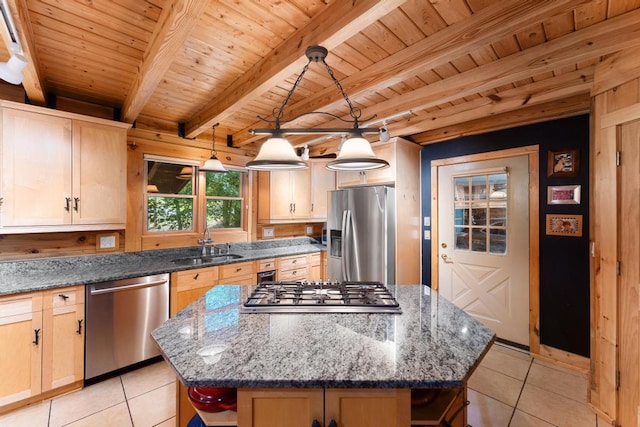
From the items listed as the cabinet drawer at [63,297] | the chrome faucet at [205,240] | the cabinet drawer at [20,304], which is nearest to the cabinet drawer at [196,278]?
the chrome faucet at [205,240]

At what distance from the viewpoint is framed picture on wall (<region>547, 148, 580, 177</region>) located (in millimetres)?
2566

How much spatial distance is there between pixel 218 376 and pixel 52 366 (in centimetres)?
213

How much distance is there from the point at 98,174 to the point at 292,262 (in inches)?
90.3

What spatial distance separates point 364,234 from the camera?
3.32 m

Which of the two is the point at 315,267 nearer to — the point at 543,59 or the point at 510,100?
the point at 510,100

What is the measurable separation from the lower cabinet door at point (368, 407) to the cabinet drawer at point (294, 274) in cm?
269

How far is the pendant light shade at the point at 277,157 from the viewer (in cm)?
149

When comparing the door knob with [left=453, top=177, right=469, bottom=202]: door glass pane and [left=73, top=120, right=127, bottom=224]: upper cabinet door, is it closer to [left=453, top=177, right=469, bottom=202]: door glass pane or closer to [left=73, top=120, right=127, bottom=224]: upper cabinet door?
[left=453, top=177, right=469, bottom=202]: door glass pane

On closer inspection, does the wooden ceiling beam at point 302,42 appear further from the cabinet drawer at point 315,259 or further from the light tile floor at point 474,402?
the light tile floor at point 474,402

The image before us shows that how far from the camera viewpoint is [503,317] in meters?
3.01

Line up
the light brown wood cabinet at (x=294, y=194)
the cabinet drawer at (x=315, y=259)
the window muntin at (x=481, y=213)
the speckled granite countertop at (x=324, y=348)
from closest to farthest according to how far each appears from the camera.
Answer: the speckled granite countertop at (x=324, y=348) → the window muntin at (x=481, y=213) → the light brown wood cabinet at (x=294, y=194) → the cabinet drawer at (x=315, y=259)

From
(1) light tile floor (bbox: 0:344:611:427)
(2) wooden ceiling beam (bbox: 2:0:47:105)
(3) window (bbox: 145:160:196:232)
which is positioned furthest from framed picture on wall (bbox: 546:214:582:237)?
(2) wooden ceiling beam (bbox: 2:0:47:105)

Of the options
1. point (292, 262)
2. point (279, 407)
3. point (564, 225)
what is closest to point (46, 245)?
point (292, 262)

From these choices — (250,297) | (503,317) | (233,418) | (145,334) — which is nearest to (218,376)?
(233,418)
